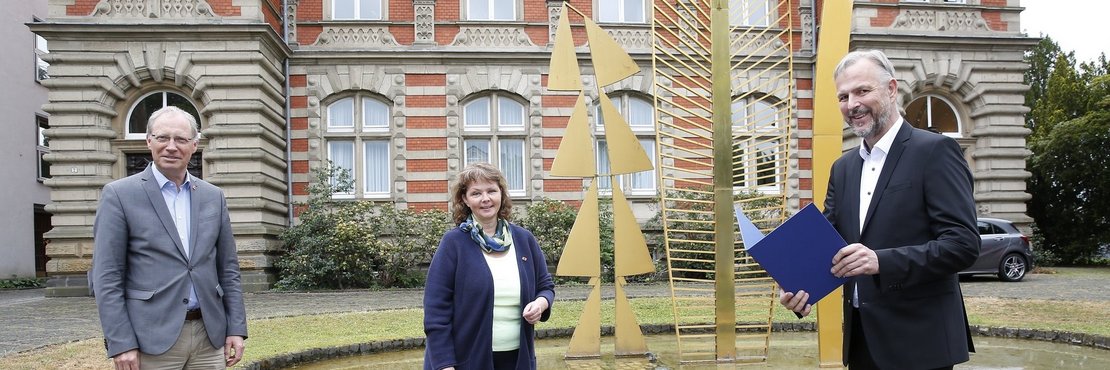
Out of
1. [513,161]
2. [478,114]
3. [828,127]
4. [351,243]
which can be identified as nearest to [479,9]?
[478,114]

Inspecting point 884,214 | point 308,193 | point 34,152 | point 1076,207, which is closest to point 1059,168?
point 1076,207

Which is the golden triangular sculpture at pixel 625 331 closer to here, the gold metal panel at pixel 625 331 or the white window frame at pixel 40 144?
the gold metal panel at pixel 625 331

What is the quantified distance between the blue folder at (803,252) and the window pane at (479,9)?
1646 cm

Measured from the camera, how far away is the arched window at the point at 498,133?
18578 millimetres

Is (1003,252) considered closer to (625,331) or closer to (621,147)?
(625,331)

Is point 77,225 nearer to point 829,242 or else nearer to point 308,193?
point 308,193

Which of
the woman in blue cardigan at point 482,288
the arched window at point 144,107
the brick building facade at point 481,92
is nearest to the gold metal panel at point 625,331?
the woman in blue cardigan at point 482,288

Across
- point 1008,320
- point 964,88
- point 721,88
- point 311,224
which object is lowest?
point 1008,320

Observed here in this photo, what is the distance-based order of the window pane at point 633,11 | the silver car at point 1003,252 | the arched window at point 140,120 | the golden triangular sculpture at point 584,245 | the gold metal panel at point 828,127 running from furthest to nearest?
1. the window pane at point 633,11
2. the arched window at point 140,120
3. the silver car at point 1003,252
4. the golden triangular sculpture at point 584,245
5. the gold metal panel at point 828,127

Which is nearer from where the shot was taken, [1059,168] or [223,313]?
[223,313]

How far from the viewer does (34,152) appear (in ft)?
78.8

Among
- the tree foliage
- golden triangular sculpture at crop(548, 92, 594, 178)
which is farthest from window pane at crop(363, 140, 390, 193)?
the tree foliage

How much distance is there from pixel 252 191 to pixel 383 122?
11.8 ft

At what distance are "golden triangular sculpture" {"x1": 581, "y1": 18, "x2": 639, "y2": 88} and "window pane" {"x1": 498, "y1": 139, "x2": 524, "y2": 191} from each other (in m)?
11.8
